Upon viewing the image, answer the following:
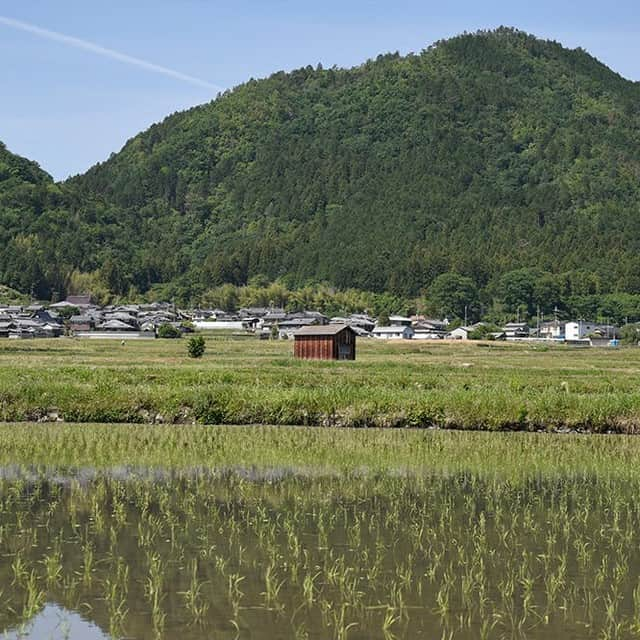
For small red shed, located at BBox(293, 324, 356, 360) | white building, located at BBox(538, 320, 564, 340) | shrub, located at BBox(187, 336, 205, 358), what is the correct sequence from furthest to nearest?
white building, located at BBox(538, 320, 564, 340), small red shed, located at BBox(293, 324, 356, 360), shrub, located at BBox(187, 336, 205, 358)

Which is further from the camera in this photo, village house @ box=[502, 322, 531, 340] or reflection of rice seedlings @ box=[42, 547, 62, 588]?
village house @ box=[502, 322, 531, 340]

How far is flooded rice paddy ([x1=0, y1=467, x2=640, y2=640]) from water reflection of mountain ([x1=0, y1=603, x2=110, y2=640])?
0.03 metres

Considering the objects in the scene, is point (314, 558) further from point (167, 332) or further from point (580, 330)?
point (580, 330)

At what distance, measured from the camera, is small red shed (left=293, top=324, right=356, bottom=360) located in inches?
1991

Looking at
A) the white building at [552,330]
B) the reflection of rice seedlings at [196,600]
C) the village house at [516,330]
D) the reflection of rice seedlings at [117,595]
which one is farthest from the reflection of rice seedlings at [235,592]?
the white building at [552,330]

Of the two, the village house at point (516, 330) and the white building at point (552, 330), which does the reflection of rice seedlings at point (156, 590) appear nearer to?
the village house at point (516, 330)

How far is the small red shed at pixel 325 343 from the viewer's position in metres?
50.6

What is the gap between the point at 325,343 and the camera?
50.8 meters

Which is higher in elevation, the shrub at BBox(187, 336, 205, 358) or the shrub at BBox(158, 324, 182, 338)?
the shrub at BBox(187, 336, 205, 358)

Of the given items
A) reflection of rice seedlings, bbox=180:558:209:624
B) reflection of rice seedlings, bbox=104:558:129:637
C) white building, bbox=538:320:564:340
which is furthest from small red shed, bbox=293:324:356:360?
white building, bbox=538:320:564:340

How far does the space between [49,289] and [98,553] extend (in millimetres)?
129077

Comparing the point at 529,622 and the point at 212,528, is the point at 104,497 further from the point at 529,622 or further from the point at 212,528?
the point at 529,622

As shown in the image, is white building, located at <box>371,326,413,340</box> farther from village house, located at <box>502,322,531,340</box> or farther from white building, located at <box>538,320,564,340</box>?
white building, located at <box>538,320,564,340</box>

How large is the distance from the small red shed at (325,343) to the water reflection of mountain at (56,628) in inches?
1617
